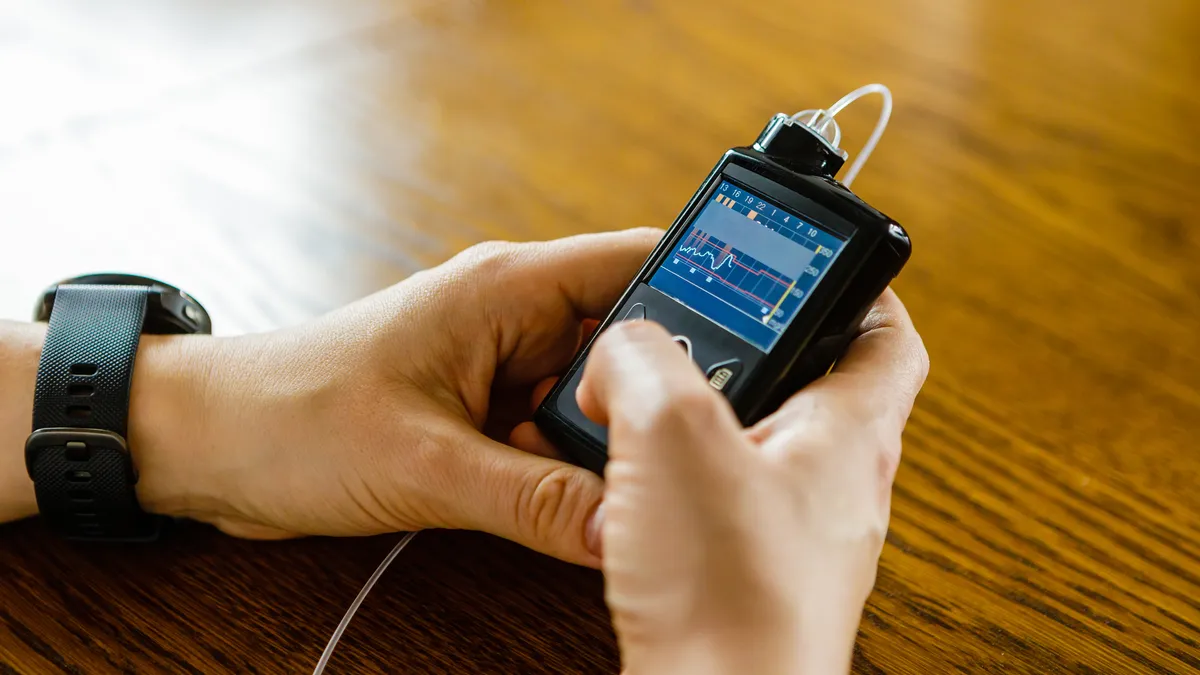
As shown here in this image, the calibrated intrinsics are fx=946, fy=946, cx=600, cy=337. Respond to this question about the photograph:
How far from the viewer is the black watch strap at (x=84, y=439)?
55 centimetres

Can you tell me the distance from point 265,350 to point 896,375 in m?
0.38

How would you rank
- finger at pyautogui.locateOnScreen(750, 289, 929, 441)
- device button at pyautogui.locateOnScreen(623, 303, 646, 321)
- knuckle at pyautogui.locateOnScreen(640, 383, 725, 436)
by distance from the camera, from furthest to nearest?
device button at pyautogui.locateOnScreen(623, 303, 646, 321) → finger at pyautogui.locateOnScreen(750, 289, 929, 441) → knuckle at pyautogui.locateOnScreen(640, 383, 725, 436)

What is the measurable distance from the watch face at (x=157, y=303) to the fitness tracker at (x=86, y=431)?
26 mm

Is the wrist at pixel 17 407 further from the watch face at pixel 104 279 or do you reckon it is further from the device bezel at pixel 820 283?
the device bezel at pixel 820 283

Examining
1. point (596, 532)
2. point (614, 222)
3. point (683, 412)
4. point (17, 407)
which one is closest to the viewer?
point (683, 412)

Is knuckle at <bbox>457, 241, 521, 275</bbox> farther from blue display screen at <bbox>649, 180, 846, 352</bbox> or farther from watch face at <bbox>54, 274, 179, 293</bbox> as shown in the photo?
watch face at <bbox>54, 274, 179, 293</bbox>

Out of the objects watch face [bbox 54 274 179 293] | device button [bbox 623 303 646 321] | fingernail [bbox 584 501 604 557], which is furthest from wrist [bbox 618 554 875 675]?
watch face [bbox 54 274 179 293]

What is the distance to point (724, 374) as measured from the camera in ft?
1.73

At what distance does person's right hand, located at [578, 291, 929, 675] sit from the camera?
0.36 m

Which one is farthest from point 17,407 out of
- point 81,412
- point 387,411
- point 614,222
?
point 614,222

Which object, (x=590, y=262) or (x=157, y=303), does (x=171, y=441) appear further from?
(x=590, y=262)

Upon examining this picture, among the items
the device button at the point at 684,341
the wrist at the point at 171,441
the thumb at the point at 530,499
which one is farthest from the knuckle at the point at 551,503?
the wrist at the point at 171,441

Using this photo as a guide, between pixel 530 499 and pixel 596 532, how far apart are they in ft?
0.14

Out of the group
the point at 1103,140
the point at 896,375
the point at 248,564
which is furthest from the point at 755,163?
the point at 1103,140
